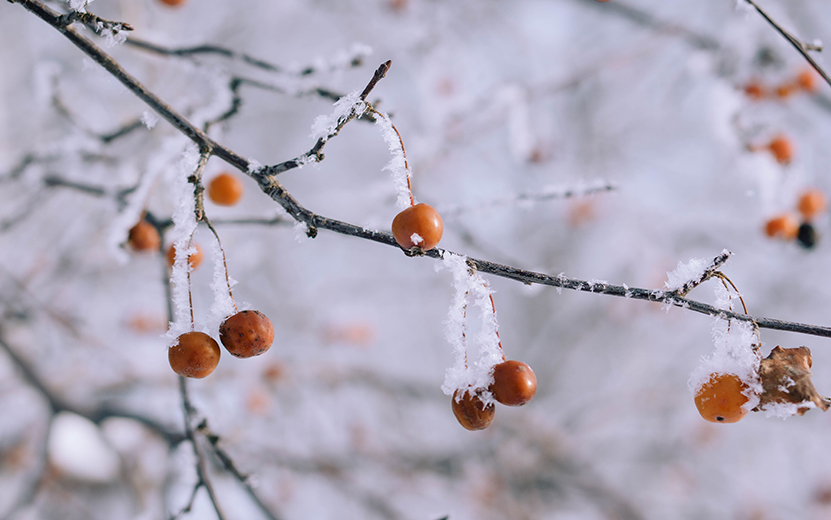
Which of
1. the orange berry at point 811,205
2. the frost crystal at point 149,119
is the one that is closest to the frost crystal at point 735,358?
the frost crystal at point 149,119

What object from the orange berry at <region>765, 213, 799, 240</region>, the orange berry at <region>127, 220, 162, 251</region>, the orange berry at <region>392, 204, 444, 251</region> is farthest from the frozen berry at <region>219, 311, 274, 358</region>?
the orange berry at <region>765, 213, 799, 240</region>

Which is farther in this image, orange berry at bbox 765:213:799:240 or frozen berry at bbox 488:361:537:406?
orange berry at bbox 765:213:799:240

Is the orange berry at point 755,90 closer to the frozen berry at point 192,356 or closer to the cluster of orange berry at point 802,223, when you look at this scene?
the cluster of orange berry at point 802,223

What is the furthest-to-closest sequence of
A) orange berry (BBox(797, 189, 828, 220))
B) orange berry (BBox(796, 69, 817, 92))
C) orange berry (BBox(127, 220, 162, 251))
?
orange berry (BBox(796, 69, 817, 92)) < orange berry (BBox(797, 189, 828, 220)) < orange berry (BBox(127, 220, 162, 251))

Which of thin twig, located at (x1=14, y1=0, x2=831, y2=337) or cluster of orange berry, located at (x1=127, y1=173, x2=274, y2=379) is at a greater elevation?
thin twig, located at (x1=14, y1=0, x2=831, y2=337)

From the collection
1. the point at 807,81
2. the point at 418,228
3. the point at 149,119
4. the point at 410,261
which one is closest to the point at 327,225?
the point at 418,228

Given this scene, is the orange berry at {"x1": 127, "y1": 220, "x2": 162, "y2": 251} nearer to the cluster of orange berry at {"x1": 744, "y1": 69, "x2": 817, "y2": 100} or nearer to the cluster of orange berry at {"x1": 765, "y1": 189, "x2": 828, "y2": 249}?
the cluster of orange berry at {"x1": 765, "y1": 189, "x2": 828, "y2": 249}

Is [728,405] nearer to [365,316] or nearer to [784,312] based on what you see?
[365,316]
